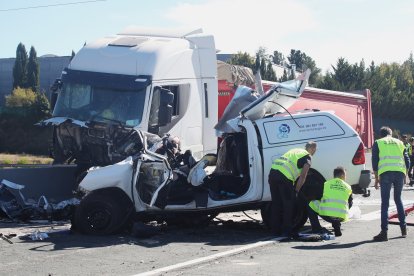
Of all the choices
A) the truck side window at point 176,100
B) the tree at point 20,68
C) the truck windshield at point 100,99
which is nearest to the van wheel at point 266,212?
the truck windshield at point 100,99

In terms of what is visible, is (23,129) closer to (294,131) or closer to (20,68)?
(20,68)

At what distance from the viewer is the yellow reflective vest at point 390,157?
33.6 ft

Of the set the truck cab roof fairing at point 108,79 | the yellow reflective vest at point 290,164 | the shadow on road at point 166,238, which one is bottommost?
the shadow on road at point 166,238

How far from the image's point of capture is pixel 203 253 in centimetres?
883

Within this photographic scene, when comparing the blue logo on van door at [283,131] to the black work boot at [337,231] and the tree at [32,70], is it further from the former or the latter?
the tree at [32,70]

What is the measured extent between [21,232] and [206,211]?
2.81 metres

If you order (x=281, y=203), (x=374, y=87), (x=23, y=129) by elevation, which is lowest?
(x=281, y=203)

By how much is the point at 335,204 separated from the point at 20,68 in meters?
64.1

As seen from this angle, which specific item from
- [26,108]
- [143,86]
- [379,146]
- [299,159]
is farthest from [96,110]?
[26,108]

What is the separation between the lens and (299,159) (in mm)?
10094

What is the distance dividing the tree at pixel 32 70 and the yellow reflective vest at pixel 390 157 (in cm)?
6254

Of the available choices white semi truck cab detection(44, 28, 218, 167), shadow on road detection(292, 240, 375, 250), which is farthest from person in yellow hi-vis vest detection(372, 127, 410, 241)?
white semi truck cab detection(44, 28, 218, 167)

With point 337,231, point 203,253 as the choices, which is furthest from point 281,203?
point 203,253

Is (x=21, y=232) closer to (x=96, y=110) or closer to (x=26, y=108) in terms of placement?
(x=96, y=110)
